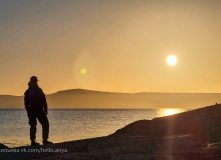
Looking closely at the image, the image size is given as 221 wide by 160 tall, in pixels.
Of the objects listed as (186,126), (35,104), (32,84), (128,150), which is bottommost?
(128,150)

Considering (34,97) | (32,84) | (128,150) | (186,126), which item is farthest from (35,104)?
(186,126)

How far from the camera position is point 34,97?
1377 cm

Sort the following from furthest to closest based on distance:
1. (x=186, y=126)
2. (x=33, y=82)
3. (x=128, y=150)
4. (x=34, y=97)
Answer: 1. (x=186, y=126)
2. (x=34, y=97)
3. (x=33, y=82)
4. (x=128, y=150)

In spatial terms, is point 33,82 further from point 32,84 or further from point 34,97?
point 34,97

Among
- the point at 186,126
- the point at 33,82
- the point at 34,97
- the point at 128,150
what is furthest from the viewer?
the point at 186,126

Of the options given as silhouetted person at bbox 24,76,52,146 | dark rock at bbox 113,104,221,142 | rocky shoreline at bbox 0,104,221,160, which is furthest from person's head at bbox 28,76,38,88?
dark rock at bbox 113,104,221,142

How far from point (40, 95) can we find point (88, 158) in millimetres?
4815

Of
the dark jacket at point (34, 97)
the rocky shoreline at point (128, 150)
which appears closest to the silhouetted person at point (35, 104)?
the dark jacket at point (34, 97)

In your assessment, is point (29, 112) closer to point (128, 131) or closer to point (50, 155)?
point (50, 155)

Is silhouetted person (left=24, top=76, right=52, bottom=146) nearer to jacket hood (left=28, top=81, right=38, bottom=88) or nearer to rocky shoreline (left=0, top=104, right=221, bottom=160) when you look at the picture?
jacket hood (left=28, top=81, right=38, bottom=88)

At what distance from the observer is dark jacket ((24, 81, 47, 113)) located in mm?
13738

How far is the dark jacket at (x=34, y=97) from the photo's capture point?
13.7 m

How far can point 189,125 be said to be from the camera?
18797mm

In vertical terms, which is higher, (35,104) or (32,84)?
(32,84)
